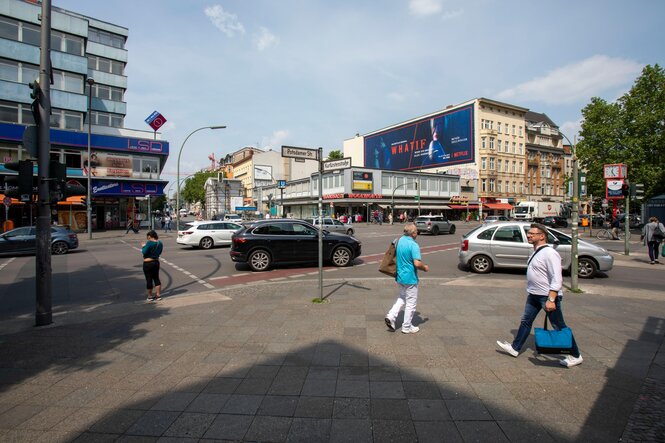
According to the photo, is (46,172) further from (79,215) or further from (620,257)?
(79,215)

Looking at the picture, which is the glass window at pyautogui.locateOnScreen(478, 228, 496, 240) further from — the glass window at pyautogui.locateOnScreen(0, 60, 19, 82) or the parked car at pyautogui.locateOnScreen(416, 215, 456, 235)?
the glass window at pyautogui.locateOnScreen(0, 60, 19, 82)

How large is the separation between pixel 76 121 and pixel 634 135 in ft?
160

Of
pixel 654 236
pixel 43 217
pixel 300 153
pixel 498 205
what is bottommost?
pixel 654 236

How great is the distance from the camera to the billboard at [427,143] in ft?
211

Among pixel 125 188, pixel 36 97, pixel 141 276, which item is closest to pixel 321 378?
pixel 36 97

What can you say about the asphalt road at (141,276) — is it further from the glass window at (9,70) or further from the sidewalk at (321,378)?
the glass window at (9,70)

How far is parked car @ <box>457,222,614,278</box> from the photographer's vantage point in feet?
33.5

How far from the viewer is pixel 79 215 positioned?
Answer: 31.5 m

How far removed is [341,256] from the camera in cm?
1231

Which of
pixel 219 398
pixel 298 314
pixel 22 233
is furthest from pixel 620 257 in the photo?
pixel 22 233

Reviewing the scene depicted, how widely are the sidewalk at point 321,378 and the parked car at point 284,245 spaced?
15.6ft

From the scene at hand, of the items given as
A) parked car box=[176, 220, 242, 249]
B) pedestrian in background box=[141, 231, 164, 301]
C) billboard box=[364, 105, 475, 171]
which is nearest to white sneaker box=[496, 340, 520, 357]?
pedestrian in background box=[141, 231, 164, 301]

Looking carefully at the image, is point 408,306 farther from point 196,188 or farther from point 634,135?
point 196,188

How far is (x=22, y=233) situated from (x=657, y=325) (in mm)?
21300
